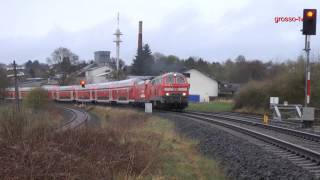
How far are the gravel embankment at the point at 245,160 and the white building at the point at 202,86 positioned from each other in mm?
87704

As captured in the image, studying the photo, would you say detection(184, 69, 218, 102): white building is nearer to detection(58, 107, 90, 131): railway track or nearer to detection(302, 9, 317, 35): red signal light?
detection(58, 107, 90, 131): railway track

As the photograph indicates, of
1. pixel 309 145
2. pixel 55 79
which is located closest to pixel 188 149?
pixel 309 145

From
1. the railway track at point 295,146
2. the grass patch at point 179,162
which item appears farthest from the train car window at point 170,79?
the grass patch at point 179,162

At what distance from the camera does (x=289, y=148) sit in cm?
1473

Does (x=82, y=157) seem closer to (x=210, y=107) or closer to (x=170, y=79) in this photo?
(x=170, y=79)

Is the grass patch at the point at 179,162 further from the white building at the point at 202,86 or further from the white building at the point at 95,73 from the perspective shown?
the white building at the point at 95,73

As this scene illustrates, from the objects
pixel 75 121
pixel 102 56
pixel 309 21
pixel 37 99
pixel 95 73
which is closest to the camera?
pixel 309 21

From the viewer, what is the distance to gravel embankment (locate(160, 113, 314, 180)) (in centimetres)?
1046

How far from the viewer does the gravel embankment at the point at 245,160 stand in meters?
10.5

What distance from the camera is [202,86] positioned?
358 feet

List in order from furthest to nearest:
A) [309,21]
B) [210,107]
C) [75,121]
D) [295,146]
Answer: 1. [210,107]
2. [75,121]
3. [309,21]
4. [295,146]

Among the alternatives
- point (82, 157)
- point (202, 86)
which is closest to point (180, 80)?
point (82, 157)

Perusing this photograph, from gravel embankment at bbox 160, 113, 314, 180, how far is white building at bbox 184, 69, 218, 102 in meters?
87.7

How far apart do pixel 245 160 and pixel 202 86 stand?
96.9 meters
